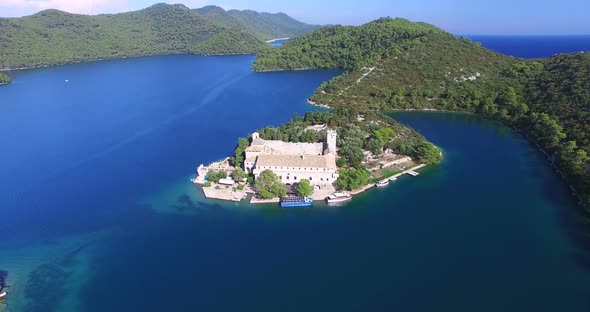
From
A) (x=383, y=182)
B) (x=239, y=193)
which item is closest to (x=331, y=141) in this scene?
(x=383, y=182)

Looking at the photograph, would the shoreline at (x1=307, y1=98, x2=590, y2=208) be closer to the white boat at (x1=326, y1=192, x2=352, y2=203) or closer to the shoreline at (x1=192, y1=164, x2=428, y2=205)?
the shoreline at (x1=192, y1=164, x2=428, y2=205)

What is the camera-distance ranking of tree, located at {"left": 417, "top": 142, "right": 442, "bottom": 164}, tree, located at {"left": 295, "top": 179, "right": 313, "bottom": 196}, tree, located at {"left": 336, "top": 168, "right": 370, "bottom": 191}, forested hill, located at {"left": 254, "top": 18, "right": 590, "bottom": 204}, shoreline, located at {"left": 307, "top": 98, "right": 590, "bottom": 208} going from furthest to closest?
forested hill, located at {"left": 254, "top": 18, "right": 590, "bottom": 204}, tree, located at {"left": 417, "top": 142, "right": 442, "bottom": 164}, tree, located at {"left": 336, "top": 168, "right": 370, "bottom": 191}, tree, located at {"left": 295, "top": 179, "right": 313, "bottom": 196}, shoreline, located at {"left": 307, "top": 98, "right": 590, "bottom": 208}

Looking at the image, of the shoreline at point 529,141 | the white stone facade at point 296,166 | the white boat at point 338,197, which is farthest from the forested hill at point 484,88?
the white stone facade at point 296,166

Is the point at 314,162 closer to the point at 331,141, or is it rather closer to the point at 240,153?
the point at 331,141

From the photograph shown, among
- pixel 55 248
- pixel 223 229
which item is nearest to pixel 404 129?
pixel 223 229

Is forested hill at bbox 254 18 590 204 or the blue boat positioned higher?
forested hill at bbox 254 18 590 204

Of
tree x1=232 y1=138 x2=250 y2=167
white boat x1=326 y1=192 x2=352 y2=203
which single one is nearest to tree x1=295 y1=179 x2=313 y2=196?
white boat x1=326 y1=192 x2=352 y2=203
